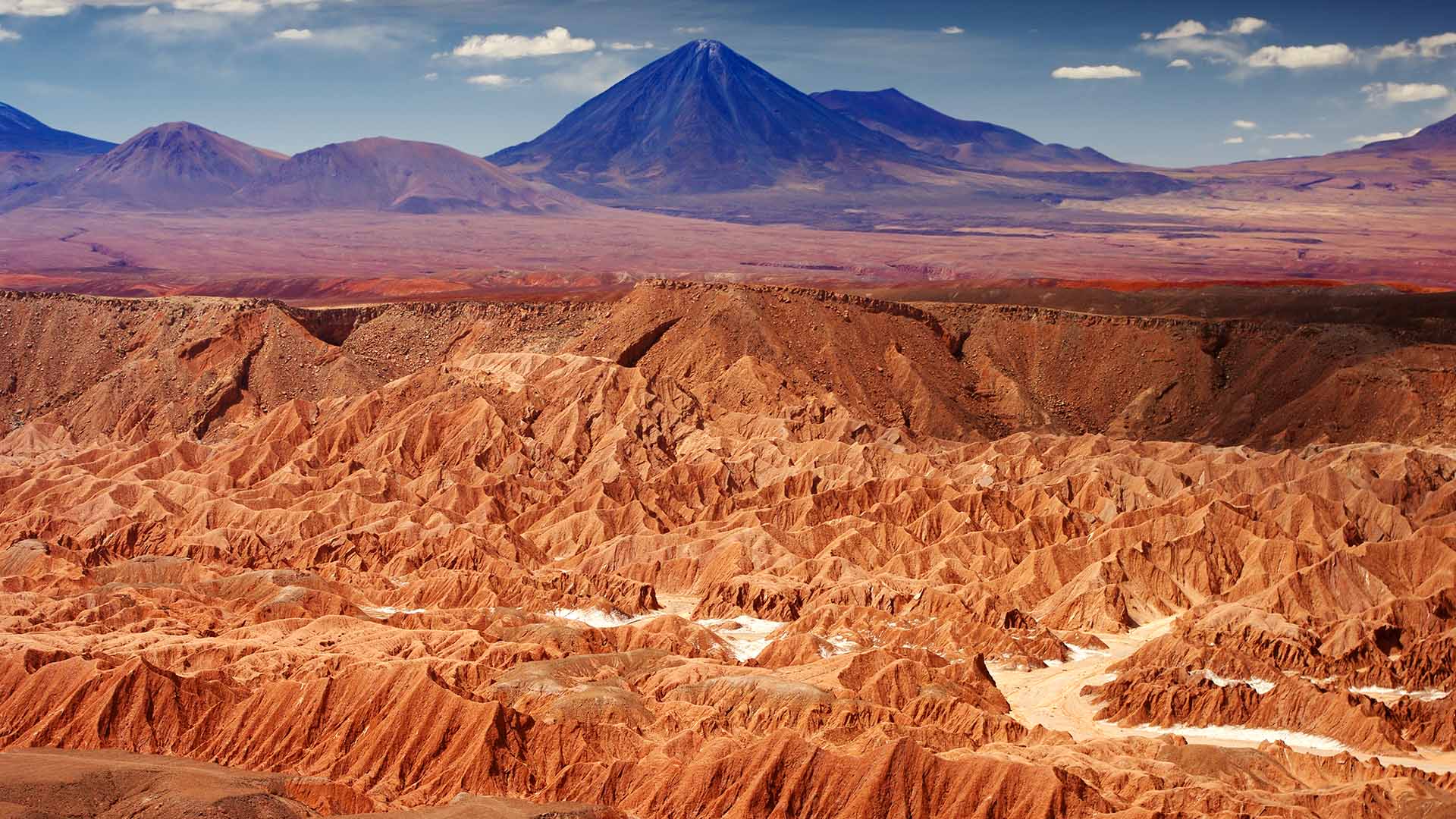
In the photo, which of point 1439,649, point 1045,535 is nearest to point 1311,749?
point 1439,649

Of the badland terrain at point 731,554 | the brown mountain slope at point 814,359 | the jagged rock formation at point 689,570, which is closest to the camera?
the badland terrain at point 731,554

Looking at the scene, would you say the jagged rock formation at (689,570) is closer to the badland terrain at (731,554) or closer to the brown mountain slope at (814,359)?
the badland terrain at (731,554)

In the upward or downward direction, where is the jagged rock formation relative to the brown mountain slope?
downward

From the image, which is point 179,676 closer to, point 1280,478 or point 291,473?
point 291,473

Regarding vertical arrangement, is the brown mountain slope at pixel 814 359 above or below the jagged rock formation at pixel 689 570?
above

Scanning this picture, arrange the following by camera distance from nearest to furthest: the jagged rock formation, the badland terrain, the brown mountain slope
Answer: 1. the badland terrain
2. the jagged rock formation
3. the brown mountain slope

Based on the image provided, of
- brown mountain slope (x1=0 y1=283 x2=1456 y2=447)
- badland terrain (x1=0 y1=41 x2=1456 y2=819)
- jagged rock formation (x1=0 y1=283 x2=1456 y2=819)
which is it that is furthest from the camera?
brown mountain slope (x1=0 y1=283 x2=1456 y2=447)

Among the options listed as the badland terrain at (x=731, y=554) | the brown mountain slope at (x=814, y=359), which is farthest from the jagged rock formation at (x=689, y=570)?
the brown mountain slope at (x=814, y=359)

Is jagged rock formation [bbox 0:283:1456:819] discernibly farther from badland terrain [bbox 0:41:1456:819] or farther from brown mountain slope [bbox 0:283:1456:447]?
brown mountain slope [bbox 0:283:1456:447]

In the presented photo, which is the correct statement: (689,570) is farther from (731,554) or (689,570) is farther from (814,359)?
(814,359)

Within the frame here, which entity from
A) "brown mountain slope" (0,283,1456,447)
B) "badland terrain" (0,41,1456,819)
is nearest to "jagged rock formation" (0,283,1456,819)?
"badland terrain" (0,41,1456,819)
